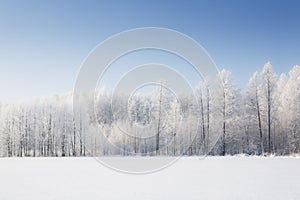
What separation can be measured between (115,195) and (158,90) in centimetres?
3444

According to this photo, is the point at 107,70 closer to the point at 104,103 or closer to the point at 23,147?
the point at 104,103

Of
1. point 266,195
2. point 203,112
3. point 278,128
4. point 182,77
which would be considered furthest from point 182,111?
point 266,195

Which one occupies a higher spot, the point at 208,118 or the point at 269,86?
the point at 269,86

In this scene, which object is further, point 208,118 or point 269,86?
point 208,118

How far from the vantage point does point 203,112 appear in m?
41.7

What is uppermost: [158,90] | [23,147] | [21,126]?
[158,90]

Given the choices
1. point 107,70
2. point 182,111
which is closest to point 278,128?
point 182,111

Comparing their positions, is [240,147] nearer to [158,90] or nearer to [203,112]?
[203,112]

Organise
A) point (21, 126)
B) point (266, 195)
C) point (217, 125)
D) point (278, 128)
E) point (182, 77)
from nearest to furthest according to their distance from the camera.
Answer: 1. point (266, 195)
2. point (182, 77)
3. point (217, 125)
4. point (278, 128)
5. point (21, 126)

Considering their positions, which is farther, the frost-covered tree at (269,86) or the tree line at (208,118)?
the frost-covered tree at (269,86)

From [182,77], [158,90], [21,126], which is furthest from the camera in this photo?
[21,126]

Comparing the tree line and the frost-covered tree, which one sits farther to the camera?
the frost-covered tree

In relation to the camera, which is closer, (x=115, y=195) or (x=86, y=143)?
(x=115, y=195)

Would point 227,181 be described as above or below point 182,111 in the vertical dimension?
below
